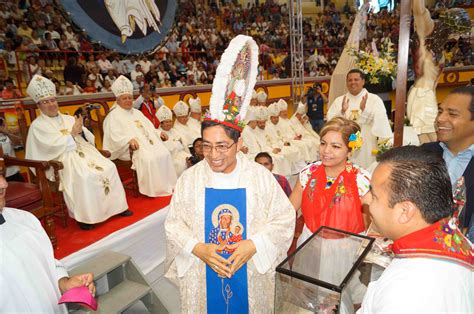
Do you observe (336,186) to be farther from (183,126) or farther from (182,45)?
(182,45)

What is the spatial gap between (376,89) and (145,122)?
28.2ft

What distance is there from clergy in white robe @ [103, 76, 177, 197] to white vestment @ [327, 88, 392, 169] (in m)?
2.74

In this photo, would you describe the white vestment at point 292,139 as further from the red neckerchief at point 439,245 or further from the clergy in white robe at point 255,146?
the red neckerchief at point 439,245

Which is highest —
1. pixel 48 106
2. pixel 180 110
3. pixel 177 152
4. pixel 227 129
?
pixel 48 106

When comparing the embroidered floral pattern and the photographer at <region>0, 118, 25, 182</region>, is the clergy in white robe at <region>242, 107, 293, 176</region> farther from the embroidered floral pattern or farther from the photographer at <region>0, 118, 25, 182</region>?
the embroidered floral pattern

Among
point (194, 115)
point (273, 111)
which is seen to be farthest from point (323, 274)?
point (273, 111)

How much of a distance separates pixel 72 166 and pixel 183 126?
2680 mm

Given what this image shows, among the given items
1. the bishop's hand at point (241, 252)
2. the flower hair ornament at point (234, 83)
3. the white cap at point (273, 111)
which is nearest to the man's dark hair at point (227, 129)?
the flower hair ornament at point (234, 83)

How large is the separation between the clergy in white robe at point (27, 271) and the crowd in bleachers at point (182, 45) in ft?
13.6

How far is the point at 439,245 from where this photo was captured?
→ 1.00m

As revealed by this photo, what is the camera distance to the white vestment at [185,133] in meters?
6.00

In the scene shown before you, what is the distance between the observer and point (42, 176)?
3.29 metres

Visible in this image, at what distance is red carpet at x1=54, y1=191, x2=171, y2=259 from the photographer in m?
3.26

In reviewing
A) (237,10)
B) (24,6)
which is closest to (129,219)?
(24,6)
